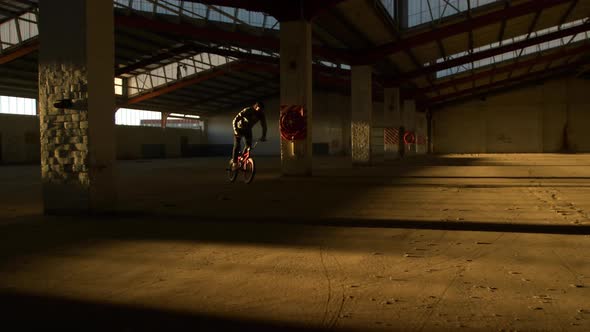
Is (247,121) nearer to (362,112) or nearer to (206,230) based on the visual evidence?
(206,230)

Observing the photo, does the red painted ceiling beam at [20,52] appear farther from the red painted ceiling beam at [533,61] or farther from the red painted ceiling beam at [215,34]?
the red painted ceiling beam at [533,61]

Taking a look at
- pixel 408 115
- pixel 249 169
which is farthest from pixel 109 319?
pixel 408 115

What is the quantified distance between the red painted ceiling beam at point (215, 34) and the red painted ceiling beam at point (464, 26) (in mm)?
1785

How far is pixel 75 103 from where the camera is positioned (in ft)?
23.9

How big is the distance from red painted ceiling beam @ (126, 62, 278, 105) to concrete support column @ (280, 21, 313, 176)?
19740 mm

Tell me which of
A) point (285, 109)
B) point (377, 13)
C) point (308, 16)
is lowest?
point (285, 109)

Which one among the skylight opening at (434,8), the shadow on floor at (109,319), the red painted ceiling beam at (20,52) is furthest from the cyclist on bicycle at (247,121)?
the red painted ceiling beam at (20,52)

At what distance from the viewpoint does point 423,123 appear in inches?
1949

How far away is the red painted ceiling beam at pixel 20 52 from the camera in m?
27.2

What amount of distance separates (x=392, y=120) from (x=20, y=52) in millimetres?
23071

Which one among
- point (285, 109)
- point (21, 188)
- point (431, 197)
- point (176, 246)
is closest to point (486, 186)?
point (431, 197)

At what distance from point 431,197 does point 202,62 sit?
30398 mm

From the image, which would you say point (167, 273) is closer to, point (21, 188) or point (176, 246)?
point (176, 246)

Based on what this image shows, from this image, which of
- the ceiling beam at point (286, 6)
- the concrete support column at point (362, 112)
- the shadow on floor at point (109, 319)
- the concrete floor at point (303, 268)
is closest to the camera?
the shadow on floor at point (109, 319)
